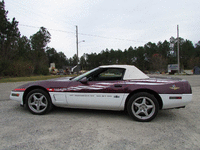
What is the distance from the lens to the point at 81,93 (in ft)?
10.3

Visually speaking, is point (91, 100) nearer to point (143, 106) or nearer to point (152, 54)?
point (143, 106)

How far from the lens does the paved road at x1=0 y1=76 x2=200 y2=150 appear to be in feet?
6.76

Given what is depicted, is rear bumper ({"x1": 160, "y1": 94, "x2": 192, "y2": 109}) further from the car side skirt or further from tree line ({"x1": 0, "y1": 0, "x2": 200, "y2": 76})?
tree line ({"x1": 0, "y1": 0, "x2": 200, "y2": 76})

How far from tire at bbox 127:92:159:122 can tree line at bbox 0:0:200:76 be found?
83.2 ft

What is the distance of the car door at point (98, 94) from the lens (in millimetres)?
3016

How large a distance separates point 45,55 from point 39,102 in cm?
5442

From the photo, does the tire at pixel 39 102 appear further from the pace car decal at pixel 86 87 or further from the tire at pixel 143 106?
the tire at pixel 143 106

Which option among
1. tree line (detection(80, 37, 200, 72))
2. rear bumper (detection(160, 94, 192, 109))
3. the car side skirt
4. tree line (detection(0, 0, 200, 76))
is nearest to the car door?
the car side skirt

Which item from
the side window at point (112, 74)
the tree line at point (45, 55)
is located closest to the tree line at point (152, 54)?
the tree line at point (45, 55)

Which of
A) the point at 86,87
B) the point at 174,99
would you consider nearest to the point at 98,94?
the point at 86,87

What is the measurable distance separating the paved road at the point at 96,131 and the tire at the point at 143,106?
152 millimetres

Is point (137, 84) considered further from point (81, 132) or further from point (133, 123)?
point (81, 132)

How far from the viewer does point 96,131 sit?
2504 millimetres

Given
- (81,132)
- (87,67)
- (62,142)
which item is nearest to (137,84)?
(81,132)
